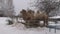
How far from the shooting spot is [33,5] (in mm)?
2219

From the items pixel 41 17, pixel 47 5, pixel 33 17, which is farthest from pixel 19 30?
pixel 47 5

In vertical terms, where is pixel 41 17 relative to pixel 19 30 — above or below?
above

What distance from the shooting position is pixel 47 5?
2.23m

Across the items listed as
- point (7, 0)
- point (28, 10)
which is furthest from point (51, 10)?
point (7, 0)

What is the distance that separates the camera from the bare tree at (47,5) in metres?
2.21

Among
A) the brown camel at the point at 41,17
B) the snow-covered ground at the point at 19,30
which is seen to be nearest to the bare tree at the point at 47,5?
the brown camel at the point at 41,17

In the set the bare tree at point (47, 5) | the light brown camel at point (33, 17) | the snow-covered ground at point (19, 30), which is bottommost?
the snow-covered ground at point (19, 30)

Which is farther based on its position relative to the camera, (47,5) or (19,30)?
(47,5)

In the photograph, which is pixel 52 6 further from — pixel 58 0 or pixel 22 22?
pixel 22 22

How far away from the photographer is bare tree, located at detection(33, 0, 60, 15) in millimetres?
2213

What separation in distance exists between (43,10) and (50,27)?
0.31 m

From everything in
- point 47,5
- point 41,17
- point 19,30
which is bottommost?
point 19,30

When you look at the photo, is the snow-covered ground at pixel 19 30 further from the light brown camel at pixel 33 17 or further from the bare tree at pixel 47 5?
the bare tree at pixel 47 5

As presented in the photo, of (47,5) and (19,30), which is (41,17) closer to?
(47,5)
